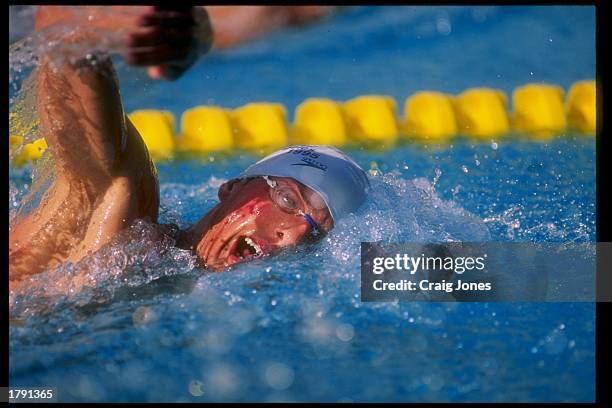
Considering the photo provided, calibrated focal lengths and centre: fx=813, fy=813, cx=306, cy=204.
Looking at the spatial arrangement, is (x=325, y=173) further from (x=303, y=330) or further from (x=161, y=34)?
(x=161, y=34)

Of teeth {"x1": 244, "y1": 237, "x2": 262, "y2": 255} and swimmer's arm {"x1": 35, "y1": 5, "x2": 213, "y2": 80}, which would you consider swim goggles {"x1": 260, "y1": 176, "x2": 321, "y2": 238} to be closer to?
teeth {"x1": 244, "y1": 237, "x2": 262, "y2": 255}

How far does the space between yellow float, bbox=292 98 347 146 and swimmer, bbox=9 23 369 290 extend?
1025 mm

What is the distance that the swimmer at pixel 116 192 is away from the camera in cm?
134

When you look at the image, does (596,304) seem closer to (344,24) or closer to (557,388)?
(557,388)

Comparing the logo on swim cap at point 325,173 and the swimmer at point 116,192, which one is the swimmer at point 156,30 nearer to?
the swimmer at point 116,192

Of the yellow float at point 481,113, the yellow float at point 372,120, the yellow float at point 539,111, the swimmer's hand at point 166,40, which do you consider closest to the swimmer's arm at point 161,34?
the swimmer's hand at point 166,40

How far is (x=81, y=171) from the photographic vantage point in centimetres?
141

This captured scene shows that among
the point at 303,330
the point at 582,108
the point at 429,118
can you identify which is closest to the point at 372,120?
the point at 429,118

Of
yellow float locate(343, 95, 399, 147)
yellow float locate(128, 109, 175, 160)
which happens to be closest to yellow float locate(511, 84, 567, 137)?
yellow float locate(343, 95, 399, 147)

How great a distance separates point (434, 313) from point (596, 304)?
0.31 meters

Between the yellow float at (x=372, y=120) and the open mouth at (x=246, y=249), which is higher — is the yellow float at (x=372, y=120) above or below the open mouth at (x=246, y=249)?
above

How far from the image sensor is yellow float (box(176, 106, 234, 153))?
275 centimetres

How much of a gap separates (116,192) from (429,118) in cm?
158

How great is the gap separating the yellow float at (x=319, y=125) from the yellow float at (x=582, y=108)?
0.80 m
